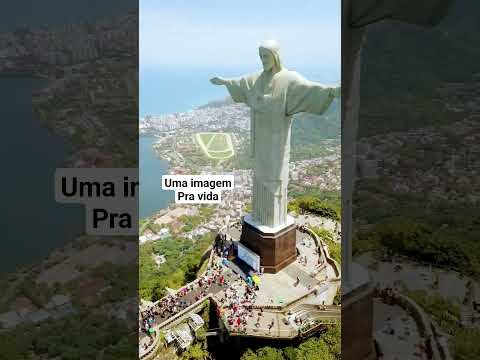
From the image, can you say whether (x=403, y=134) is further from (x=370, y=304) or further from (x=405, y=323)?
(x=370, y=304)

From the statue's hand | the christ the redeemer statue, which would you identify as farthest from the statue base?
the statue's hand

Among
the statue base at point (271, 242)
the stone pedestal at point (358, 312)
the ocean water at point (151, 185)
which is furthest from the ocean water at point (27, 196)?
the stone pedestal at point (358, 312)

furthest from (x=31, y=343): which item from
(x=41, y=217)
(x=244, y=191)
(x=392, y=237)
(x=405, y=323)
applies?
(x=244, y=191)

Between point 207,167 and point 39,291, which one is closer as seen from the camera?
point 39,291

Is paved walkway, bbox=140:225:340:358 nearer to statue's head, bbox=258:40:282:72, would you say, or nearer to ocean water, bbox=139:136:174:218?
statue's head, bbox=258:40:282:72

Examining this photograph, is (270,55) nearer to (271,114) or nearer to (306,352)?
(271,114)

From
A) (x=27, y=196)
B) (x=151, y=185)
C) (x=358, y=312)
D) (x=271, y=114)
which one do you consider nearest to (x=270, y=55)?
(x=271, y=114)
